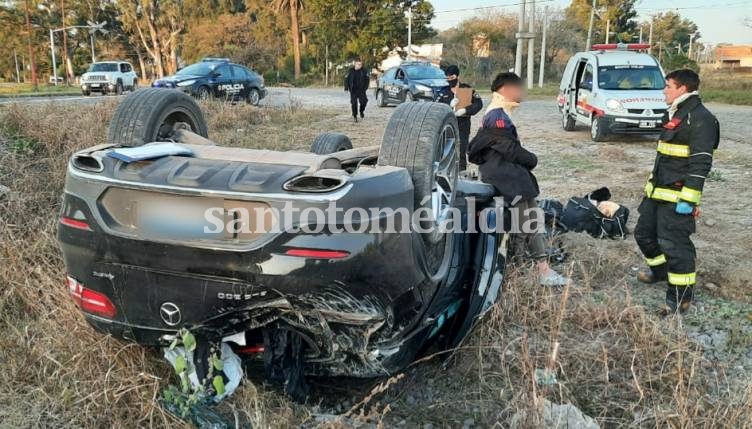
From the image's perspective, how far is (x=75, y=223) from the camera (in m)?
2.28

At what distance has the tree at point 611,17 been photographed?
1928 inches

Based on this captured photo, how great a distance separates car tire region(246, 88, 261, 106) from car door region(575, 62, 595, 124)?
956cm

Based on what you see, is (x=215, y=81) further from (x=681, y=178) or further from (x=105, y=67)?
(x=681, y=178)

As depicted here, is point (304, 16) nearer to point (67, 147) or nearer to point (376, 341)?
point (67, 147)

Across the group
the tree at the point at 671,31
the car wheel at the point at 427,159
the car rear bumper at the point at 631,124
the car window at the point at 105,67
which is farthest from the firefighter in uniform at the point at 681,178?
the tree at the point at 671,31

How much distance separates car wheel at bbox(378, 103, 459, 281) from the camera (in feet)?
7.99

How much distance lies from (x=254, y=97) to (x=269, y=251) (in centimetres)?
1694

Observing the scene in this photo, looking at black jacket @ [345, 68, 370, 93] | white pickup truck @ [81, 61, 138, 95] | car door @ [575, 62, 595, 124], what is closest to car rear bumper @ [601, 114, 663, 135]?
car door @ [575, 62, 595, 124]

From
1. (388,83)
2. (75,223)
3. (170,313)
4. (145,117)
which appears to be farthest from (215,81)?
(170,313)

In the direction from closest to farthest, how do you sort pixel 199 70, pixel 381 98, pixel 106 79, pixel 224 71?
pixel 199 70, pixel 224 71, pixel 381 98, pixel 106 79

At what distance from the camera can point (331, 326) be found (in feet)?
7.43

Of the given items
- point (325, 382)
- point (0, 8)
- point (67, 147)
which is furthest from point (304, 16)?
point (325, 382)

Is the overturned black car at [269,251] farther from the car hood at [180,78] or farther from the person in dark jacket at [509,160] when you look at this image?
the car hood at [180,78]

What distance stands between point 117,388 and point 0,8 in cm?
4941
